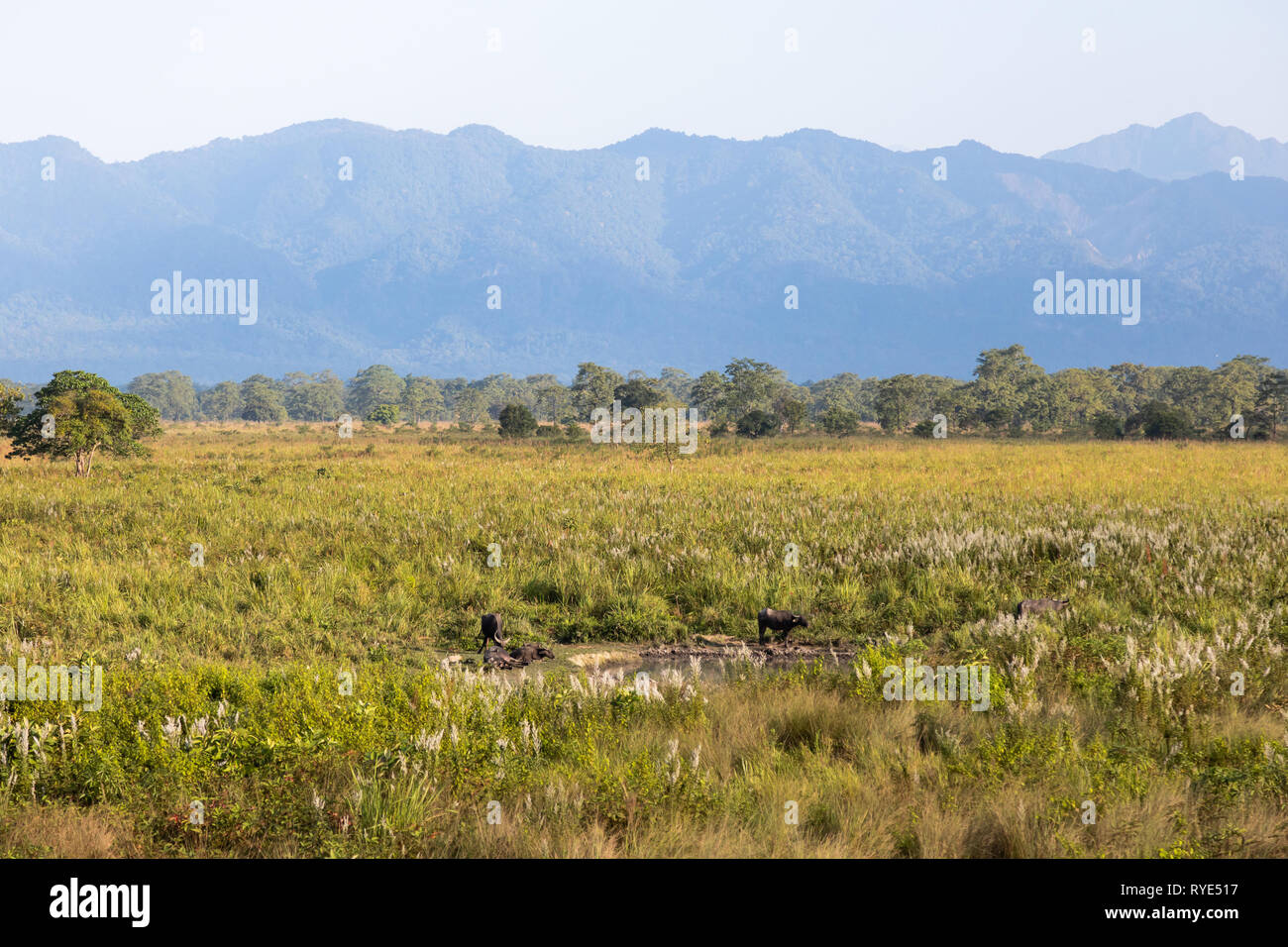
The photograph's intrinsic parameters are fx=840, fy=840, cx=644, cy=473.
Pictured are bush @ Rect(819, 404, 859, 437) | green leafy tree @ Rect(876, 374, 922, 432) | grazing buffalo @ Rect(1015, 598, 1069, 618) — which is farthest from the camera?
green leafy tree @ Rect(876, 374, 922, 432)

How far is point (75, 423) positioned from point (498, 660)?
77.0 feet

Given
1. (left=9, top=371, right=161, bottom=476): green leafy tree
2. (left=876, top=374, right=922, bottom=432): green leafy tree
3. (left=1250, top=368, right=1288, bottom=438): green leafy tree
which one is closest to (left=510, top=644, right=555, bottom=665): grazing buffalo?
(left=9, top=371, right=161, bottom=476): green leafy tree

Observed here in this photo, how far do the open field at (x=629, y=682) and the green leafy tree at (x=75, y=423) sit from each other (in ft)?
29.9

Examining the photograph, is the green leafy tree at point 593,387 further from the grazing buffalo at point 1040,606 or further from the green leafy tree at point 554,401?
the grazing buffalo at point 1040,606

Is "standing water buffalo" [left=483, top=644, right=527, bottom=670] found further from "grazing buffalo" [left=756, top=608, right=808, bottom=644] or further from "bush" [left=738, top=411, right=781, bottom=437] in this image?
"bush" [left=738, top=411, right=781, bottom=437]

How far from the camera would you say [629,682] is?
7016mm

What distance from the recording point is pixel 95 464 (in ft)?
90.0

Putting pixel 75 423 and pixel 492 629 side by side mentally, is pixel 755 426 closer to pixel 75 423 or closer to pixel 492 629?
pixel 75 423

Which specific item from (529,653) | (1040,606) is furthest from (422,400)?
(1040,606)

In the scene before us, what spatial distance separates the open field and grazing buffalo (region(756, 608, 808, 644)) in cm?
49

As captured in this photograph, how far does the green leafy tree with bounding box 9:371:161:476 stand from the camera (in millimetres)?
25609

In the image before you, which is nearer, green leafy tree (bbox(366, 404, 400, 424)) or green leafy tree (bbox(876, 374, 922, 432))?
green leafy tree (bbox(876, 374, 922, 432))

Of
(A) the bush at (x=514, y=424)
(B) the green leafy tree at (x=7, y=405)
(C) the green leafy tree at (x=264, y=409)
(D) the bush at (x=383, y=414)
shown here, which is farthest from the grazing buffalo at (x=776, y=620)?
(C) the green leafy tree at (x=264, y=409)
